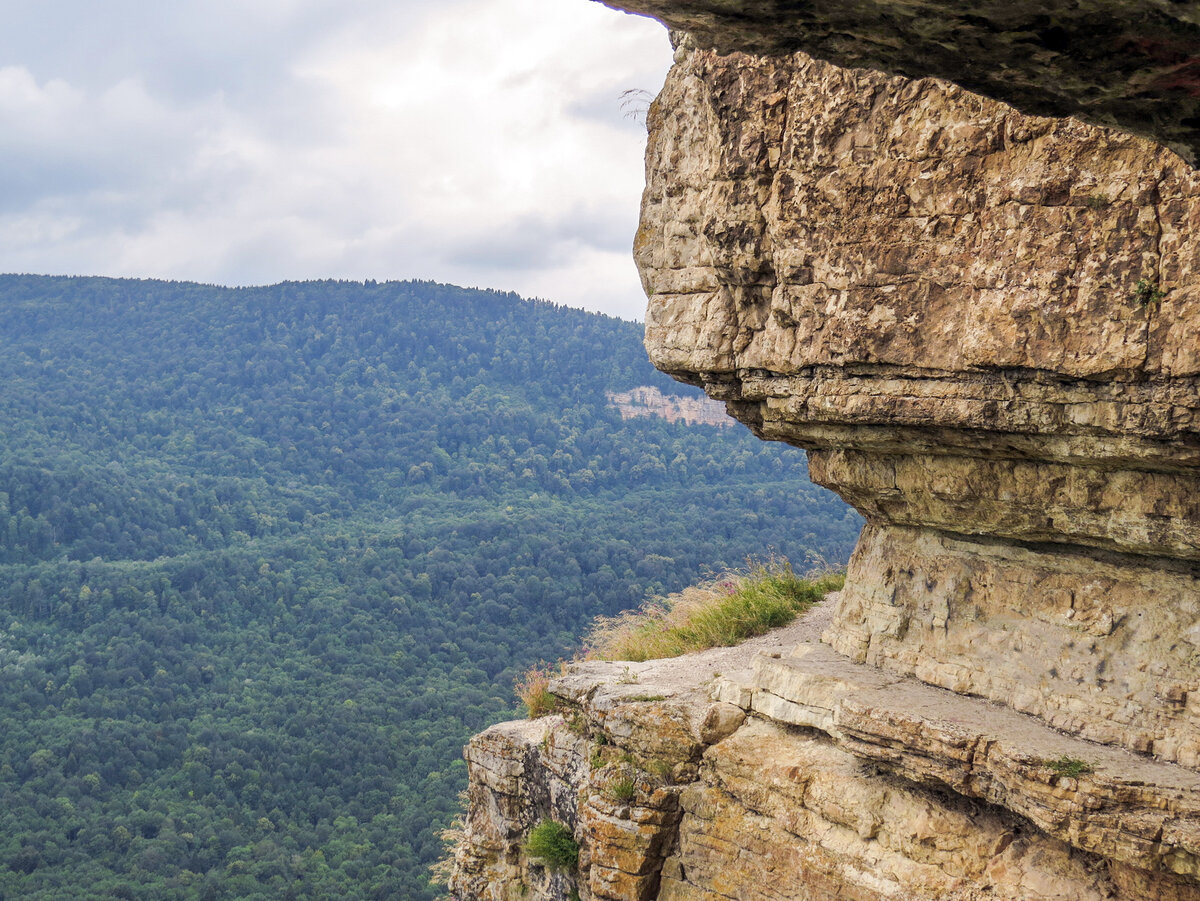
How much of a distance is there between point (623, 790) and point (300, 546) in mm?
76611

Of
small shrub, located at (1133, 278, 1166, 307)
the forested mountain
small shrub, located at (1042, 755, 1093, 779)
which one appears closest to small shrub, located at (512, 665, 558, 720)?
small shrub, located at (1042, 755, 1093, 779)

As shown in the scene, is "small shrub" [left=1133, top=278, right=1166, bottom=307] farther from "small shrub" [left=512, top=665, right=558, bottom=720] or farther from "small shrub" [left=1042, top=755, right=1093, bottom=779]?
"small shrub" [left=512, top=665, right=558, bottom=720]

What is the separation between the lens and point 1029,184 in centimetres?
563

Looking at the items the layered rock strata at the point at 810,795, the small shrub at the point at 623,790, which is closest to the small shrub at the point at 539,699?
the layered rock strata at the point at 810,795

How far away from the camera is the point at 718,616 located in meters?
12.2

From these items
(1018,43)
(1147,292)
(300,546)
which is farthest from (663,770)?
(300,546)

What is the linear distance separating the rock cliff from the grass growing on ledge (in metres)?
2.75

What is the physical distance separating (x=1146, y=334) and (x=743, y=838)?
518cm

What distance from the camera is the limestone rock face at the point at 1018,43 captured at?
2.50 meters

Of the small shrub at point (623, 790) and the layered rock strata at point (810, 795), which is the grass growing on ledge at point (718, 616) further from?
the small shrub at point (623, 790)

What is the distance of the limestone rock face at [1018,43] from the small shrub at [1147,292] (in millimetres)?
2223

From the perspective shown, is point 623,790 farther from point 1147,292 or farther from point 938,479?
point 1147,292

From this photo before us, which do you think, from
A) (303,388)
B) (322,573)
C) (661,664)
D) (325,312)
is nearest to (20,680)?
(322,573)

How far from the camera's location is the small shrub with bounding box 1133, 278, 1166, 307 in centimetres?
512
